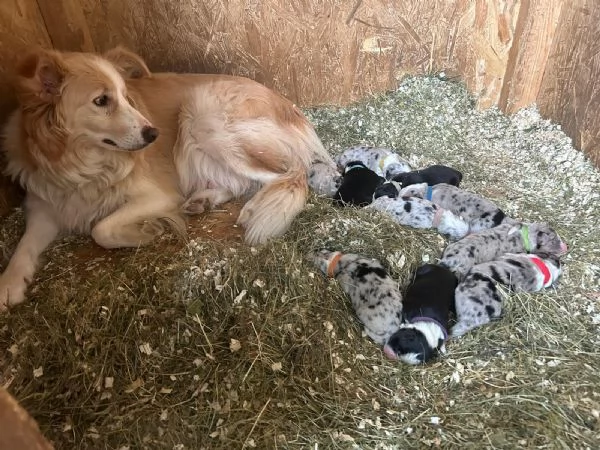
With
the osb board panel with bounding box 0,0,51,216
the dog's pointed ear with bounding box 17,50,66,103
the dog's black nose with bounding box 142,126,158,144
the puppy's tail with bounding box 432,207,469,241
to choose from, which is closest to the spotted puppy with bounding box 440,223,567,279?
the puppy's tail with bounding box 432,207,469,241

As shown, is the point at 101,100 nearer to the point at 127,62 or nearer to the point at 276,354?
the point at 127,62

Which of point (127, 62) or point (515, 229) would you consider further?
point (127, 62)

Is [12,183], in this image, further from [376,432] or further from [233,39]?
[376,432]

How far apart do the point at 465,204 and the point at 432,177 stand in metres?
0.36

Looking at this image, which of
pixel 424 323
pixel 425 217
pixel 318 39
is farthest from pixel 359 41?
pixel 424 323

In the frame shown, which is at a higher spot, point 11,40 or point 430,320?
point 11,40

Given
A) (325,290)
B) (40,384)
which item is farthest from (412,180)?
(40,384)

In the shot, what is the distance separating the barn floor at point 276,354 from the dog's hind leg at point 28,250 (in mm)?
65

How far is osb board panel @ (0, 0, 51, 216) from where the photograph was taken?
3.02 metres

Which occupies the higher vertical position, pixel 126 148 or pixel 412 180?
pixel 126 148

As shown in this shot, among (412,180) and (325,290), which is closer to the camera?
(325,290)

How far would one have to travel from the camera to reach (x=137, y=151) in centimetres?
301

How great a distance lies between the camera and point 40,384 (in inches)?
88.0

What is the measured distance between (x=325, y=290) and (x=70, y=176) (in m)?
1.52
